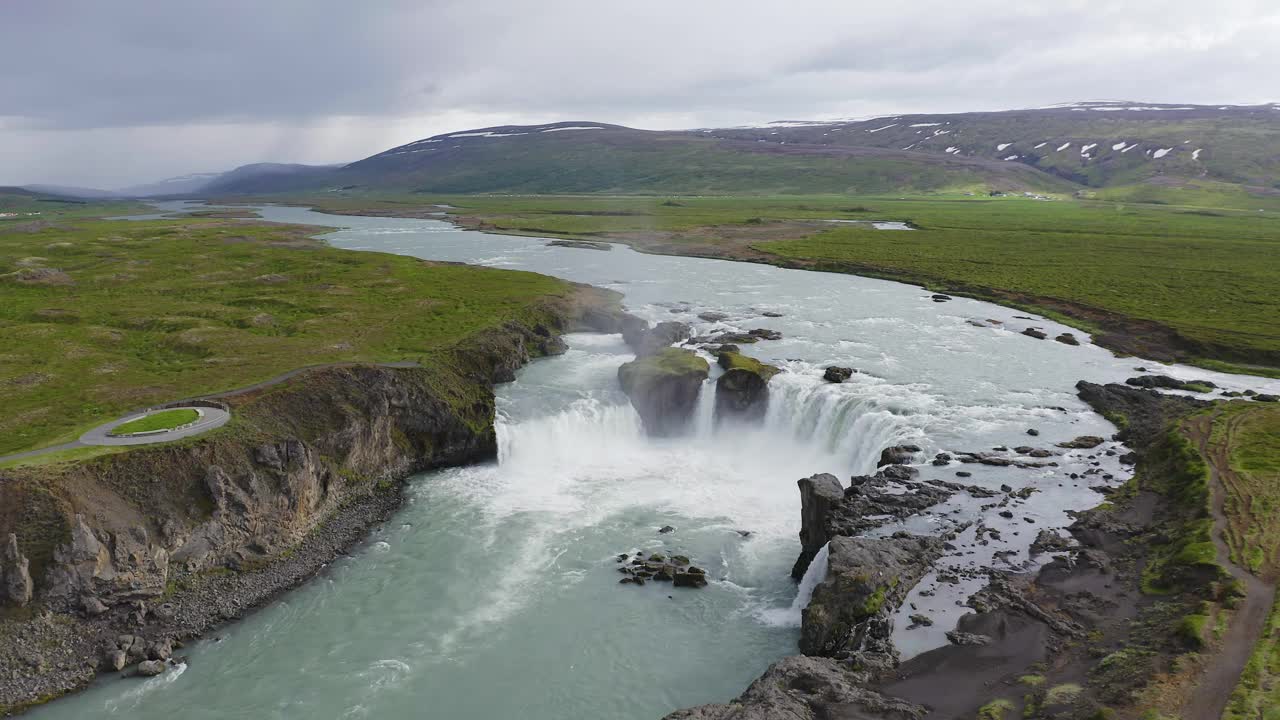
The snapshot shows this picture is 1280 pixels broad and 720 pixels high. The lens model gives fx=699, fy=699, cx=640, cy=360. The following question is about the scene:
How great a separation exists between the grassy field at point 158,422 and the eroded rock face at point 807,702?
28.7 meters

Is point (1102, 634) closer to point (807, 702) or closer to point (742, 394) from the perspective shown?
point (807, 702)

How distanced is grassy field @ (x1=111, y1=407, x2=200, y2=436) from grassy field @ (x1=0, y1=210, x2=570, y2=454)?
7.25ft

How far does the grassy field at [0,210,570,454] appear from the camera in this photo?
1641 inches

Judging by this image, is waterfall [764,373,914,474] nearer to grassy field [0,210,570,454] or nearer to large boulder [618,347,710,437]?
large boulder [618,347,710,437]

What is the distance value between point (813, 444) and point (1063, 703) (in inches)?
1064

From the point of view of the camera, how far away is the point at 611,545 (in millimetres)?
35312

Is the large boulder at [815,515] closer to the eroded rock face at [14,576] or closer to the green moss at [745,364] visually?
the green moss at [745,364]

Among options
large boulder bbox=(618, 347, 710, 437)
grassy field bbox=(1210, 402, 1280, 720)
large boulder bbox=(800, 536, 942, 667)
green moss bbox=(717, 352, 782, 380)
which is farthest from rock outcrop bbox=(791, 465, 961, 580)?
large boulder bbox=(618, 347, 710, 437)

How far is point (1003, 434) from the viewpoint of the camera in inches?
1734

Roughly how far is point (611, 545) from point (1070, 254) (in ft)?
359

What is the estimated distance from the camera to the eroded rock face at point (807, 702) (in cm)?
2130

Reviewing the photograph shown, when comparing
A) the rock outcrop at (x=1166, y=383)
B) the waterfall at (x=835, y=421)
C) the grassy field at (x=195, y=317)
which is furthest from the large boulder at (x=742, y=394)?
the rock outcrop at (x=1166, y=383)

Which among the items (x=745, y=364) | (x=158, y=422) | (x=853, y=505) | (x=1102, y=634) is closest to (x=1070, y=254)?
(x=745, y=364)

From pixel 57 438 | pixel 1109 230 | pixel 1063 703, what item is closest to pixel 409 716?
pixel 1063 703
